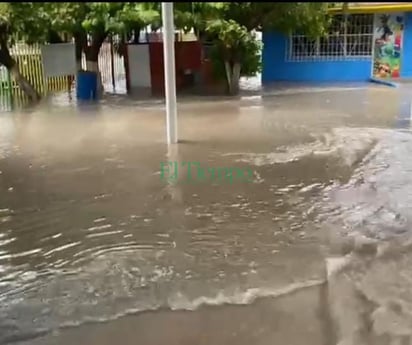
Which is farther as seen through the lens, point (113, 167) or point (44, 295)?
point (113, 167)

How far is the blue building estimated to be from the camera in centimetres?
1841

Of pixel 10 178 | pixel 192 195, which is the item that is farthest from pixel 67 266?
pixel 10 178

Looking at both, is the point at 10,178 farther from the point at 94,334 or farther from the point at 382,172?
the point at 382,172

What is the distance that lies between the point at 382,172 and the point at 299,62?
1224 centimetres

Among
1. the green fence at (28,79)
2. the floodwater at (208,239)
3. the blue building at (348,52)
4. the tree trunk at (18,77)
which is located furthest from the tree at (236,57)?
the floodwater at (208,239)

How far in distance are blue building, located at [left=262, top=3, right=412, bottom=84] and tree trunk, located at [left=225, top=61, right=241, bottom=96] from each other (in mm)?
3305

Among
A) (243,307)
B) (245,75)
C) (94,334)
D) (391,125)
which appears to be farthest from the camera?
(245,75)

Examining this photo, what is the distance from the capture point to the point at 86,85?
14688 mm

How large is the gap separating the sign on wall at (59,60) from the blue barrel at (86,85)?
0.24 meters

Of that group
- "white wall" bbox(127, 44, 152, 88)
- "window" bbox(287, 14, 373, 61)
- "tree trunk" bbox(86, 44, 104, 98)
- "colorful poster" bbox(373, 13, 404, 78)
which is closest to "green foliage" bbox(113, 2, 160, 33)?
"tree trunk" bbox(86, 44, 104, 98)

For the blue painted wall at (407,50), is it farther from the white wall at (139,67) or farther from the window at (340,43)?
the white wall at (139,67)

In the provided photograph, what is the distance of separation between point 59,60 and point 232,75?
4515 millimetres

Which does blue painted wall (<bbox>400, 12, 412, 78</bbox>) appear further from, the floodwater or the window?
the floodwater

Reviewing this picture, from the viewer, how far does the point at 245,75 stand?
53.1ft
